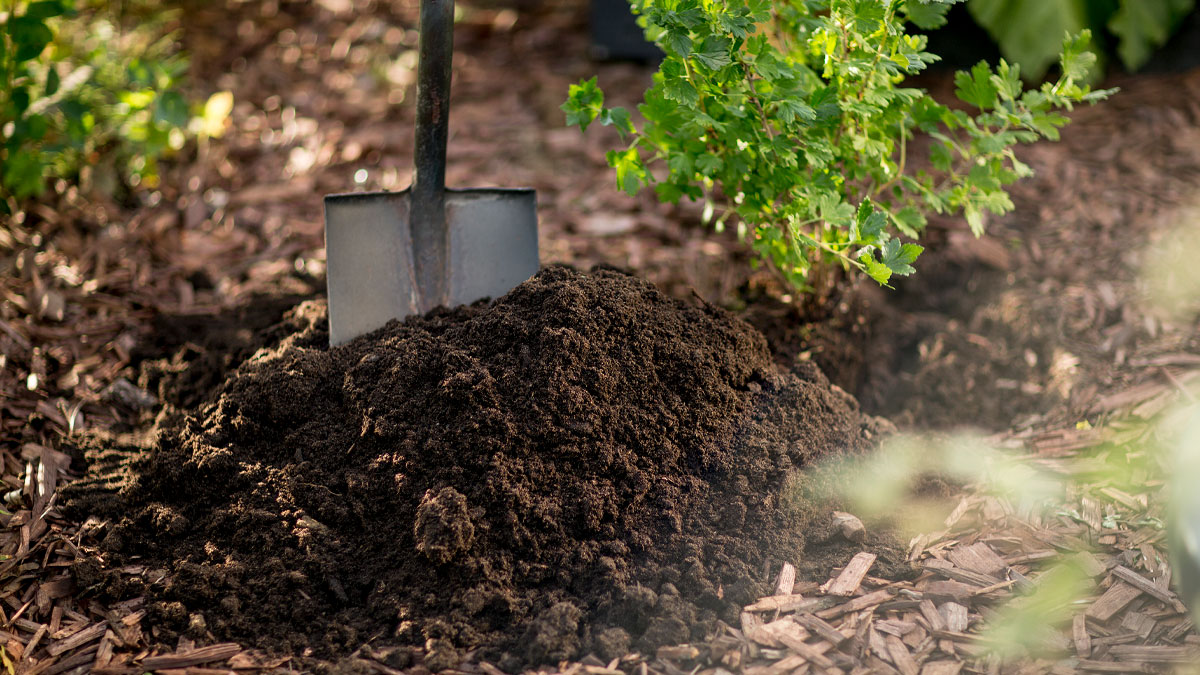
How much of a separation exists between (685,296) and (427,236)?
2.90ft

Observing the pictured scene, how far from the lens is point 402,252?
2.60 metres

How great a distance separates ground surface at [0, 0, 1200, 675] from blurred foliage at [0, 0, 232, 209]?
5.9 inches

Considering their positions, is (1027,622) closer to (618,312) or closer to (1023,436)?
(1023,436)

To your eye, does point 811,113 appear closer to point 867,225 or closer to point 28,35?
point 867,225

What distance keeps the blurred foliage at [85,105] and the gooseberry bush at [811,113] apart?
6.82 feet

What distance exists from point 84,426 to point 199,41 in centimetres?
304

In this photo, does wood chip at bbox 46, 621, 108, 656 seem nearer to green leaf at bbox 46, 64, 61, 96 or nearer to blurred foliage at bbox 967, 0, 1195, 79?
green leaf at bbox 46, 64, 61, 96

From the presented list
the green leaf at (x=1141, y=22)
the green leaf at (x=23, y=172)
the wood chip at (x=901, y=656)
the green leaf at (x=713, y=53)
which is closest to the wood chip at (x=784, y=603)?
the wood chip at (x=901, y=656)

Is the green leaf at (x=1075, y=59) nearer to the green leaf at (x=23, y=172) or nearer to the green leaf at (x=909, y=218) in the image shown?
the green leaf at (x=909, y=218)

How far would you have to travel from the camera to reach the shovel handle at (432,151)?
7.97 feet

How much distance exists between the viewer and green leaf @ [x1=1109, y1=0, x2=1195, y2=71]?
3840 millimetres

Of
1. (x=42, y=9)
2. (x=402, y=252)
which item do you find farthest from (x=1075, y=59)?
(x=42, y=9)

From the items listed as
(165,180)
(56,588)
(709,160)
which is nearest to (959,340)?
(709,160)

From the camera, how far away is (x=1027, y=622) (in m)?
1.86
